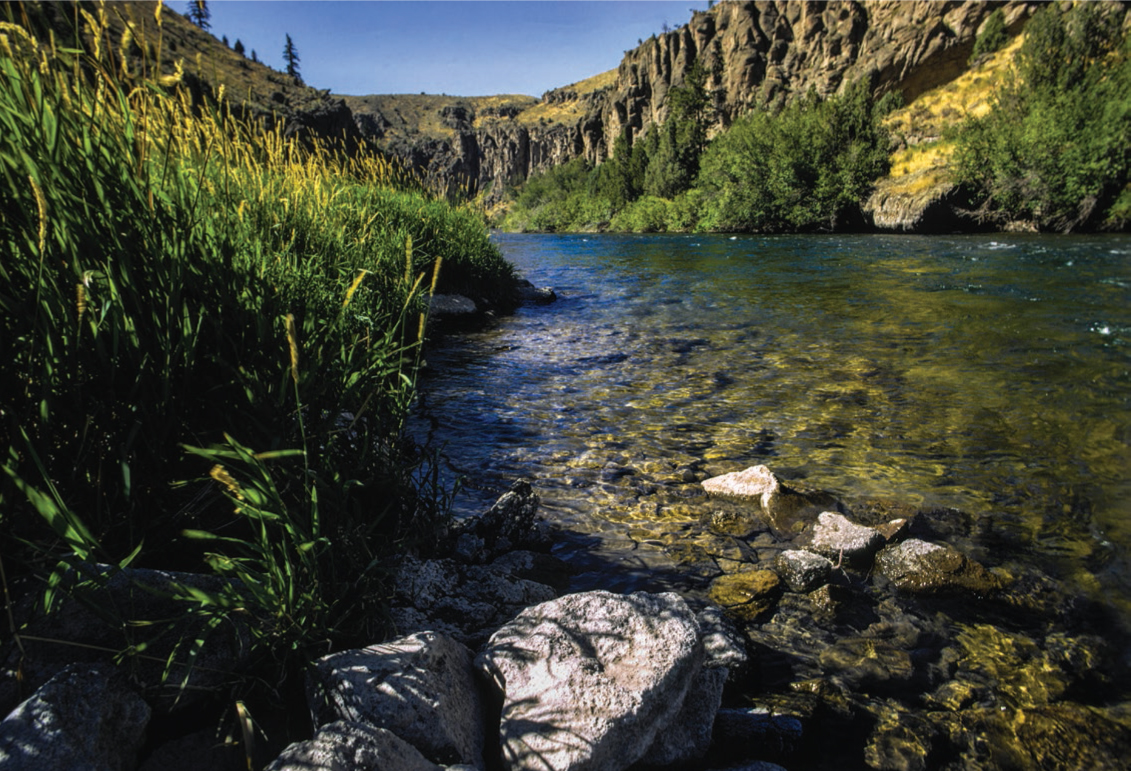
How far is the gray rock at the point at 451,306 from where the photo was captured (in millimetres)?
10805

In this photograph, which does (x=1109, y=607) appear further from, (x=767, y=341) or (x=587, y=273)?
(x=587, y=273)

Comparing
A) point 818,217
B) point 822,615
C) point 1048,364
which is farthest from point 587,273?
point 818,217

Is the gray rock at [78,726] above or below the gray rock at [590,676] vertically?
above

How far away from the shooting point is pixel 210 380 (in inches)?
85.2

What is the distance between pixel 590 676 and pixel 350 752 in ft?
2.44

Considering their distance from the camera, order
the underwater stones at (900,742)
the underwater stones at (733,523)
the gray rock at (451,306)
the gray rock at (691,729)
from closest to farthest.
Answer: the gray rock at (691,729) < the underwater stones at (900,742) < the underwater stones at (733,523) < the gray rock at (451,306)

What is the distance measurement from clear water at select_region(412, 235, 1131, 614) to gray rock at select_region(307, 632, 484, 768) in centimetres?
145

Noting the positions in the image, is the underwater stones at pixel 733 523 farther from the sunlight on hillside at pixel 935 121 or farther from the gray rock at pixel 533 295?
the sunlight on hillside at pixel 935 121

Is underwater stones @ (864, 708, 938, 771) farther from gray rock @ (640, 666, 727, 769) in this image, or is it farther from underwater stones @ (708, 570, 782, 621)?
underwater stones @ (708, 570, 782, 621)

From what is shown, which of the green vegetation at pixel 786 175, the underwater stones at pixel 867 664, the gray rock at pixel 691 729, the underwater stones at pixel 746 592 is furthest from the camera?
the green vegetation at pixel 786 175

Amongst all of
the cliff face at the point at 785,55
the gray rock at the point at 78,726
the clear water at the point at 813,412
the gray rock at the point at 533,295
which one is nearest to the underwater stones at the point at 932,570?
the clear water at the point at 813,412

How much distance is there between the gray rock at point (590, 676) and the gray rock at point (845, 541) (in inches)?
60.8

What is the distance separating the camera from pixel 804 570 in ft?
10.3

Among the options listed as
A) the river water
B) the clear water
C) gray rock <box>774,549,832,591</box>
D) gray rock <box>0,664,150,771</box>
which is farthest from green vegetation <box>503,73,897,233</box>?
gray rock <box>0,664,150,771</box>
